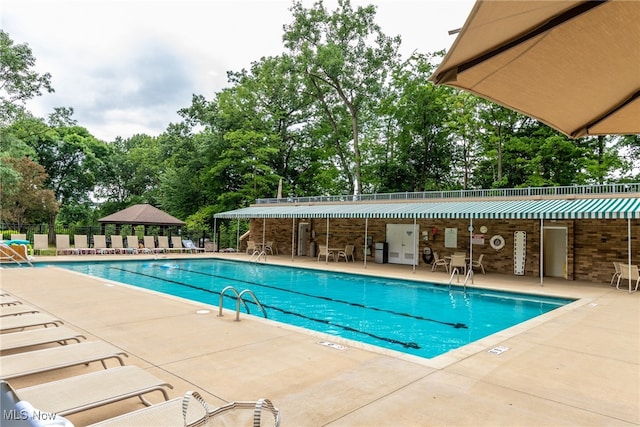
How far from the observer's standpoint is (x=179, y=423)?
2342 mm

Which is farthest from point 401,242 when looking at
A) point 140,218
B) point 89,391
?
point 89,391

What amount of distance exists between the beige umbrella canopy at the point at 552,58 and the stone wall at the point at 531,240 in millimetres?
12333

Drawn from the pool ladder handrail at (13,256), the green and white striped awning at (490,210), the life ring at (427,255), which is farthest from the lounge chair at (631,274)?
the pool ladder handrail at (13,256)

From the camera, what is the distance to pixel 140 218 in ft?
66.0

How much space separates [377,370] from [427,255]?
527 inches

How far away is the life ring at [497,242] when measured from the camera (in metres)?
14.9

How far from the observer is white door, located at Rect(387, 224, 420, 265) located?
690 inches

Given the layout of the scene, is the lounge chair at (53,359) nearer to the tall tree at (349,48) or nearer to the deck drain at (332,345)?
the deck drain at (332,345)

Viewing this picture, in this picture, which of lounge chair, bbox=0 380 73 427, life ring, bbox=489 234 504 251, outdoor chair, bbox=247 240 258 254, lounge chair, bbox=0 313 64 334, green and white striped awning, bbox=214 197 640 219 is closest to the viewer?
lounge chair, bbox=0 380 73 427

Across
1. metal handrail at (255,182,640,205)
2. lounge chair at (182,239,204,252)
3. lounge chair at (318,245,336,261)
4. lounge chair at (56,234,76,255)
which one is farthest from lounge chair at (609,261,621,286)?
lounge chair at (56,234,76,255)

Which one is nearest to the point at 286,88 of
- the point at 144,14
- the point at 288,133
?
the point at 288,133

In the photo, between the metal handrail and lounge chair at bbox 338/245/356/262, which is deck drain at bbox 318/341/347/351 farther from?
lounge chair at bbox 338/245/356/262

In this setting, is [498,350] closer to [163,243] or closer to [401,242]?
[401,242]

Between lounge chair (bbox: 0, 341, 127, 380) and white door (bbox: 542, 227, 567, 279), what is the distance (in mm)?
14449
